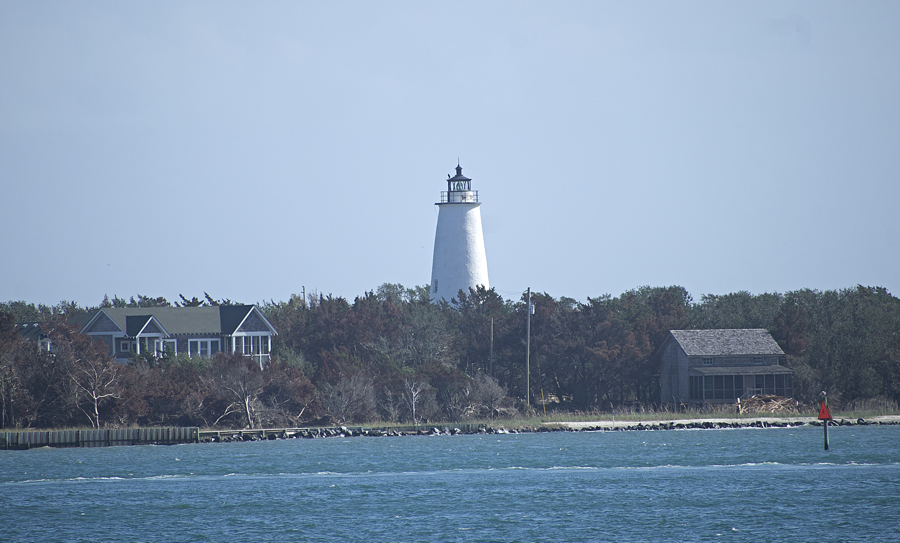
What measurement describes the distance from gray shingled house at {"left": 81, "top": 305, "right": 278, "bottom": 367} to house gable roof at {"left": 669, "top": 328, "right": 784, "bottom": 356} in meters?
23.7

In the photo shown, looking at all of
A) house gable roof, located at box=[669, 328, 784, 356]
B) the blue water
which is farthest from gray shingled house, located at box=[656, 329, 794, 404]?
the blue water

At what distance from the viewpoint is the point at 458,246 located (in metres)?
65.4

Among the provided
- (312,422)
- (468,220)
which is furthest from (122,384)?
(468,220)

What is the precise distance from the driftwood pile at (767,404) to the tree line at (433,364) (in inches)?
38.7

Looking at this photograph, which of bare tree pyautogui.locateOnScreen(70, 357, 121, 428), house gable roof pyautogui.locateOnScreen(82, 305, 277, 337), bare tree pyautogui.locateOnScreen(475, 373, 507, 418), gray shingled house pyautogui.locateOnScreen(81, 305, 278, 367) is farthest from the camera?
house gable roof pyautogui.locateOnScreen(82, 305, 277, 337)

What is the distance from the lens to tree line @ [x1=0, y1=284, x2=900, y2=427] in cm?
5012

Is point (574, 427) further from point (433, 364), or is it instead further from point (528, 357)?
point (433, 364)

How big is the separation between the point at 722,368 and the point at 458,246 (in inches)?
720

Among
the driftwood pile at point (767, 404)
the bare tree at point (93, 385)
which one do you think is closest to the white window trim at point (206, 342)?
the bare tree at point (93, 385)

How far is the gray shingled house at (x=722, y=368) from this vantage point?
56.5m

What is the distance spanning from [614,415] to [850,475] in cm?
1986

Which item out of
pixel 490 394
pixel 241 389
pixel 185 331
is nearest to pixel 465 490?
pixel 241 389

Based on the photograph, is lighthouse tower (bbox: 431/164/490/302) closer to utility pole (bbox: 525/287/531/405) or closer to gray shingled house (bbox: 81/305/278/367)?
utility pole (bbox: 525/287/531/405)

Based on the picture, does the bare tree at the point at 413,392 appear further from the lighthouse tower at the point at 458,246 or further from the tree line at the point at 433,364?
the lighthouse tower at the point at 458,246
